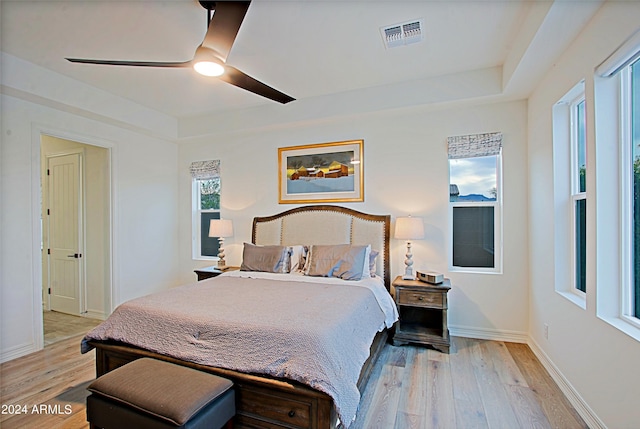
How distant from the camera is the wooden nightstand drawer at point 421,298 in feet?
10.4

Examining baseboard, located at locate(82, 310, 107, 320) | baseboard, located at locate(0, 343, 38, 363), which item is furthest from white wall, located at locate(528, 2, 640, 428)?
baseboard, located at locate(82, 310, 107, 320)

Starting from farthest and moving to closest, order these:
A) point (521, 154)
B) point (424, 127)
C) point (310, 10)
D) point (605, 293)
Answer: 1. point (424, 127)
2. point (521, 154)
3. point (310, 10)
4. point (605, 293)

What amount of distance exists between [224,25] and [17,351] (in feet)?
12.1

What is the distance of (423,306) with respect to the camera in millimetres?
3227

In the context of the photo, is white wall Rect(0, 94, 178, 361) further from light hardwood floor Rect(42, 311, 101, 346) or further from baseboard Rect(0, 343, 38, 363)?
light hardwood floor Rect(42, 311, 101, 346)

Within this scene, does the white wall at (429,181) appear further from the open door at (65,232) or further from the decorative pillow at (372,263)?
the open door at (65,232)

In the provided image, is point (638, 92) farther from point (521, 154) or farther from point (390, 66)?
point (390, 66)

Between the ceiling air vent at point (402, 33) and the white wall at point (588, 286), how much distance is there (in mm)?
1104

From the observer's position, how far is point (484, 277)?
3512 millimetres

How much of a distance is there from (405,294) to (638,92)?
2315mm

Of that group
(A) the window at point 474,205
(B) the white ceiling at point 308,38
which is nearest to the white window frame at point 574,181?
(B) the white ceiling at point 308,38

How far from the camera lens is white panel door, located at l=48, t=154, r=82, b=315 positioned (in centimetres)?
454

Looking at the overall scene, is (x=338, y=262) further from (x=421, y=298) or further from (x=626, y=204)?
(x=626, y=204)

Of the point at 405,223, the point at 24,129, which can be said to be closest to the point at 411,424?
the point at 405,223
